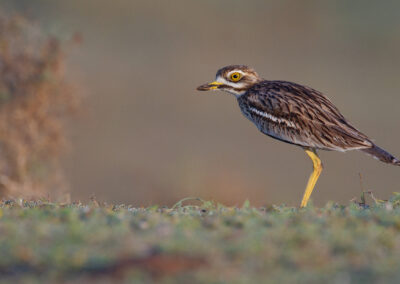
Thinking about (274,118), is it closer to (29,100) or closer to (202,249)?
(202,249)

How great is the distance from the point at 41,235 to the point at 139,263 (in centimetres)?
68

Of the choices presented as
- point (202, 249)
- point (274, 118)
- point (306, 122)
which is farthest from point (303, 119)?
point (202, 249)

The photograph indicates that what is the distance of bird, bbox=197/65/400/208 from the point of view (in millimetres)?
6320

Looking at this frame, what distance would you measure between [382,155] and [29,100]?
481cm

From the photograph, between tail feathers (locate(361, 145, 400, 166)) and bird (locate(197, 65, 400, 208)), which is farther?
bird (locate(197, 65, 400, 208))

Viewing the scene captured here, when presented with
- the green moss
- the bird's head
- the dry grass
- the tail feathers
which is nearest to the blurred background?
the dry grass

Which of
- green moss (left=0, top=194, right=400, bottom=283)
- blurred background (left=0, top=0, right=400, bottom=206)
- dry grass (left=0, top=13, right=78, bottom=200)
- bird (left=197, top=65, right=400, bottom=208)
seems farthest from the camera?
blurred background (left=0, top=0, right=400, bottom=206)

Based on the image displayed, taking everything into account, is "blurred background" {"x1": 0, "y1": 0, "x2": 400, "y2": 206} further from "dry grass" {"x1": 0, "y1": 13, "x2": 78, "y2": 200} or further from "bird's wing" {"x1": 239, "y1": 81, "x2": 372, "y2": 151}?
"bird's wing" {"x1": 239, "y1": 81, "x2": 372, "y2": 151}

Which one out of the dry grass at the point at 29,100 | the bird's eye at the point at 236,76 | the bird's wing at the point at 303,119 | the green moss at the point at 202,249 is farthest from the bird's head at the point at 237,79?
the green moss at the point at 202,249

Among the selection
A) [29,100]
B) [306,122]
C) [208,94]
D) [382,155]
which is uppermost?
[208,94]

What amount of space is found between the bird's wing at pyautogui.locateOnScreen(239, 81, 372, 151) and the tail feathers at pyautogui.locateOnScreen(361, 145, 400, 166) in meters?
0.05

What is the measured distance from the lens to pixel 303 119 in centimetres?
644

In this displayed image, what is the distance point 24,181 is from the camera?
29.3 feet

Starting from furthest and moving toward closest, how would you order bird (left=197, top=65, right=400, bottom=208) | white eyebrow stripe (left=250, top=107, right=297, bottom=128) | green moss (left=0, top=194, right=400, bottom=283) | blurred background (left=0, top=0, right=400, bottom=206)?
blurred background (left=0, top=0, right=400, bottom=206)
white eyebrow stripe (left=250, top=107, right=297, bottom=128)
bird (left=197, top=65, right=400, bottom=208)
green moss (left=0, top=194, right=400, bottom=283)
